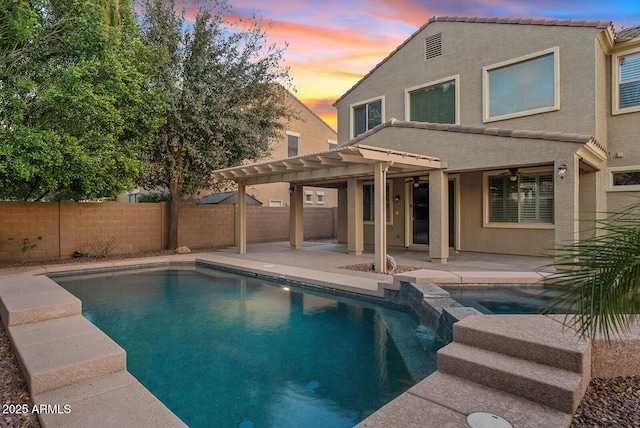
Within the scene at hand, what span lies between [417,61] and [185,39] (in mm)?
8231

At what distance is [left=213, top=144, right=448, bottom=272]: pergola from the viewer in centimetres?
902

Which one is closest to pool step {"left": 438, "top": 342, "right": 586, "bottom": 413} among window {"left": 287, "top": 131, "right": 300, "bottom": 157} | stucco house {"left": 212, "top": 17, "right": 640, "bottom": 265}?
stucco house {"left": 212, "top": 17, "right": 640, "bottom": 265}

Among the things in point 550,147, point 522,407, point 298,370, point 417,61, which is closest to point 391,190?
point 417,61

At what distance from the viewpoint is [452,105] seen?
12336 mm

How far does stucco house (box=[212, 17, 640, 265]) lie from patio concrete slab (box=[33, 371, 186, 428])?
6.34 meters

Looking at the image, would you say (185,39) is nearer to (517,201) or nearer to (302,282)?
(302,282)

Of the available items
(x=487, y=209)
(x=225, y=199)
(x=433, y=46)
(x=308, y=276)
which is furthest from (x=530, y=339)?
(x=225, y=199)

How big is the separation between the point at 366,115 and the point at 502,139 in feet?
22.6

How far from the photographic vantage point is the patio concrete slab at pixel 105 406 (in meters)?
2.71

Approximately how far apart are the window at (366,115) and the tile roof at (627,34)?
721 cm

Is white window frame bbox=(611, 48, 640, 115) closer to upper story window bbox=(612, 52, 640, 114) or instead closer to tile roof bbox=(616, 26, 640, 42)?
upper story window bbox=(612, 52, 640, 114)

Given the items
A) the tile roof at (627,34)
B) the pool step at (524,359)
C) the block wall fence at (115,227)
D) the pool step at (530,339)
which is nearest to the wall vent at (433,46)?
the tile roof at (627,34)

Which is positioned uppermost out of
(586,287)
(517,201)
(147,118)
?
(147,118)

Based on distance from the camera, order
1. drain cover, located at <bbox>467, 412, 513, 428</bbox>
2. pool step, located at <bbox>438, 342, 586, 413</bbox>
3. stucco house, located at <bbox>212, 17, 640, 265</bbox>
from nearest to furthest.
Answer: drain cover, located at <bbox>467, 412, 513, 428</bbox>
pool step, located at <bbox>438, 342, 586, 413</bbox>
stucco house, located at <bbox>212, 17, 640, 265</bbox>
